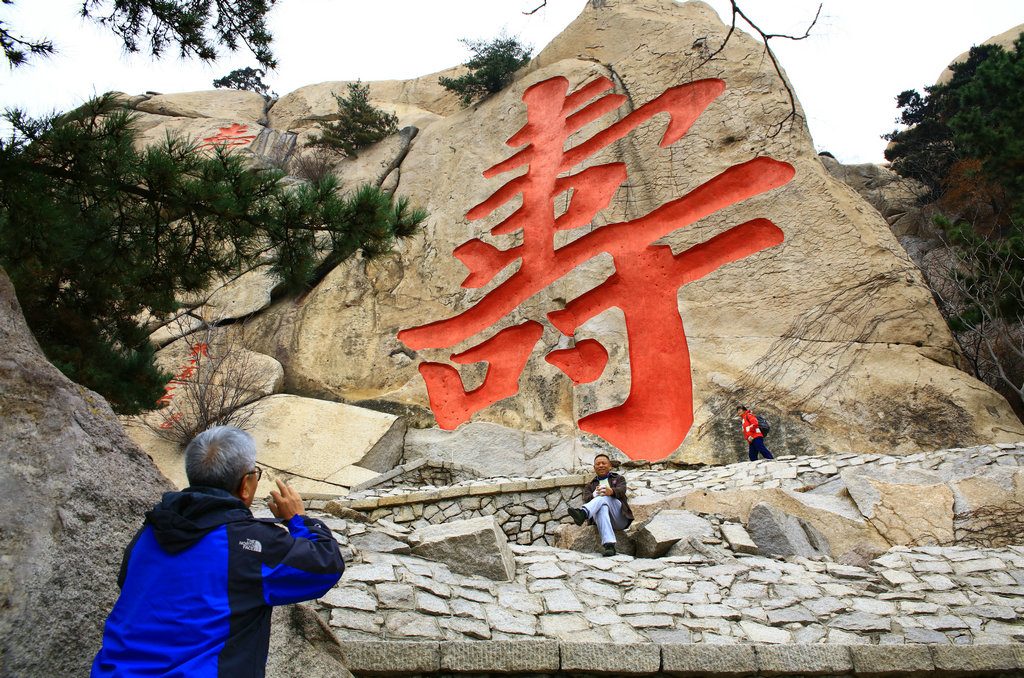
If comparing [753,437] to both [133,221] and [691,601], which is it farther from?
[133,221]

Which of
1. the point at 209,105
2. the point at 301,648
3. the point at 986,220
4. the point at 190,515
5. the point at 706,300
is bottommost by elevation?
the point at 301,648

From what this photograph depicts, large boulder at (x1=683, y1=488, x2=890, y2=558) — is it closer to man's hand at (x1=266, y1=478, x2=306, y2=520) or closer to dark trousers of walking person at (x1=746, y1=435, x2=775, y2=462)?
dark trousers of walking person at (x1=746, y1=435, x2=775, y2=462)

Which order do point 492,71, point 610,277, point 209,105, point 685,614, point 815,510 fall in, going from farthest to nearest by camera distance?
point 209,105, point 492,71, point 610,277, point 815,510, point 685,614

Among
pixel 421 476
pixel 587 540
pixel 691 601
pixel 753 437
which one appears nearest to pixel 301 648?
pixel 691 601

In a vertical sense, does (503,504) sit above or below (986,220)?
below

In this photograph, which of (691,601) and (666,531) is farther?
(666,531)

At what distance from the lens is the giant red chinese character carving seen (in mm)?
4109

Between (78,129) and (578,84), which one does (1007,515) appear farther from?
(578,84)

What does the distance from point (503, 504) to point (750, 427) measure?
2.38 metres

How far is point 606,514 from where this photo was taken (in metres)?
4.13

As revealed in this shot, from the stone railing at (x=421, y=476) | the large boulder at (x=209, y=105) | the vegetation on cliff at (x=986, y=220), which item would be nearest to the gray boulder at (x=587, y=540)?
the stone railing at (x=421, y=476)

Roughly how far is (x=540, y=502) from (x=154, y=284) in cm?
Result: 323

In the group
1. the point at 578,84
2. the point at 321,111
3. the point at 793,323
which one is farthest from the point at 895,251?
the point at 321,111

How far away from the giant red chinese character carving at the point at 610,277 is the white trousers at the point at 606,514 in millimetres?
429
